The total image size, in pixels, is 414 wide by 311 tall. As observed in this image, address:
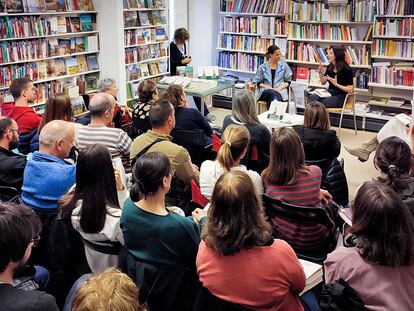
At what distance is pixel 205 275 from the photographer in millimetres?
1781

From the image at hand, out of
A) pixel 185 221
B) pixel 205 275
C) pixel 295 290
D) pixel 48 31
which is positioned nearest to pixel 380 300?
pixel 295 290

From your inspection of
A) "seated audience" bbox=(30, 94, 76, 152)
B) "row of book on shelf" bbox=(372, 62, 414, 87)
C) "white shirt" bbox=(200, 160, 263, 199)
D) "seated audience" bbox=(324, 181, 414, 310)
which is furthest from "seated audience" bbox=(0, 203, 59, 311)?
"row of book on shelf" bbox=(372, 62, 414, 87)

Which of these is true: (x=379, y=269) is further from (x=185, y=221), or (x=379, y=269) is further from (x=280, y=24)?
(x=280, y=24)

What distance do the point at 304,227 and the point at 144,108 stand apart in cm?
233

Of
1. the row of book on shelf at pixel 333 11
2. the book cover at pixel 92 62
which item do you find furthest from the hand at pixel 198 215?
the row of book on shelf at pixel 333 11

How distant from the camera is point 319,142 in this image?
3697 mm

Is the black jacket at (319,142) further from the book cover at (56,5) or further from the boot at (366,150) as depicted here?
the book cover at (56,5)

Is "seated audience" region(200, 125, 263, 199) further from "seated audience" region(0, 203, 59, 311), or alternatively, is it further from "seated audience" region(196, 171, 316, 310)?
"seated audience" region(0, 203, 59, 311)

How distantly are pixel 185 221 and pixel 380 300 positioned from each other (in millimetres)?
866

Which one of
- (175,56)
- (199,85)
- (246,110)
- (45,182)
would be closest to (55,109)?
(45,182)

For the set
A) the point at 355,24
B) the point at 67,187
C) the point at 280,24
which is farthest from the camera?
the point at 280,24

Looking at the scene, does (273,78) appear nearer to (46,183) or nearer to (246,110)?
(246,110)

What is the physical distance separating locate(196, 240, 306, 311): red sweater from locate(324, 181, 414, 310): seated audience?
249 millimetres

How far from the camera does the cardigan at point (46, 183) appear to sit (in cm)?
264
